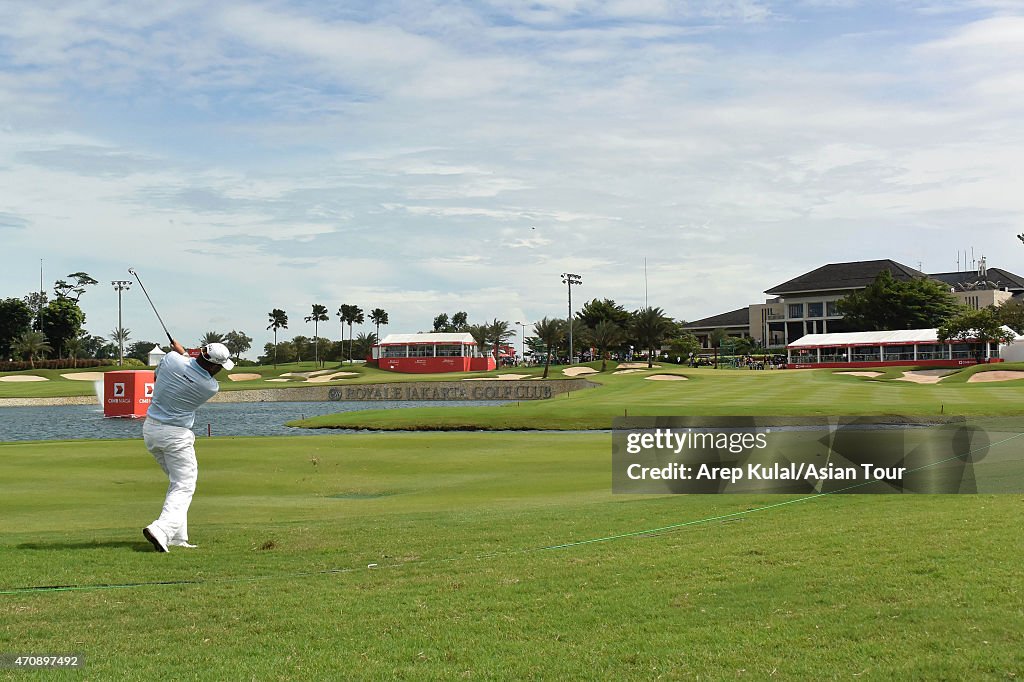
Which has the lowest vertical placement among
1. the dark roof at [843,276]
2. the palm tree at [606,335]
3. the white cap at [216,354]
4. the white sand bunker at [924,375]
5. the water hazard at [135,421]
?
the water hazard at [135,421]

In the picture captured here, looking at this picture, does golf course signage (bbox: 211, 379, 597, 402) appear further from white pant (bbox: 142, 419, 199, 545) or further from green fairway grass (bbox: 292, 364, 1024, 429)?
white pant (bbox: 142, 419, 199, 545)

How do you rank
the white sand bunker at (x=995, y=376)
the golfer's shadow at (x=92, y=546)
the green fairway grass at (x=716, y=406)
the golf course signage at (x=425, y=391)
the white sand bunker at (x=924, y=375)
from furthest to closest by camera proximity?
the golf course signage at (x=425, y=391) → the white sand bunker at (x=924, y=375) → the white sand bunker at (x=995, y=376) → the green fairway grass at (x=716, y=406) → the golfer's shadow at (x=92, y=546)

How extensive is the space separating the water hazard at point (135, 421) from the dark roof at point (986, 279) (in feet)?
410

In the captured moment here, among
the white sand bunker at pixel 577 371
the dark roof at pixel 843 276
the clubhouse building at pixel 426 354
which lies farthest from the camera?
the dark roof at pixel 843 276

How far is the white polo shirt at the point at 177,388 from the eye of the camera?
12.9m

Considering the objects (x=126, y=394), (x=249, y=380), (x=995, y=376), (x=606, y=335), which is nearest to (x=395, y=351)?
(x=249, y=380)

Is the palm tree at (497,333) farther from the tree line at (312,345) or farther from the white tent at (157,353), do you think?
the white tent at (157,353)

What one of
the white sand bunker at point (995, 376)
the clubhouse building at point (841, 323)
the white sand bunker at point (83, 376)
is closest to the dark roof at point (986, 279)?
the clubhouse building at point (841, 323)

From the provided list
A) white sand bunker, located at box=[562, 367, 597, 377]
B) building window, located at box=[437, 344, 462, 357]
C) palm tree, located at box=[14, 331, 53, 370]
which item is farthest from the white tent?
palm tree, located at box=[14, 331, 53, 370]

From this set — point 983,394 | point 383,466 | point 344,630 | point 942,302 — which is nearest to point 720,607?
point 344,630

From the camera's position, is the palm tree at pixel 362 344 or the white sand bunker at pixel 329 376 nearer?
the white sand bunker at pixel 329 376

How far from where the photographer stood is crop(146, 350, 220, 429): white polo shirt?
508 inches

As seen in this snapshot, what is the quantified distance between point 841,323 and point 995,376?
275ft

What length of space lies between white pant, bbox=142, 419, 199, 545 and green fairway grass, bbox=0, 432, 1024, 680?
434 mm
